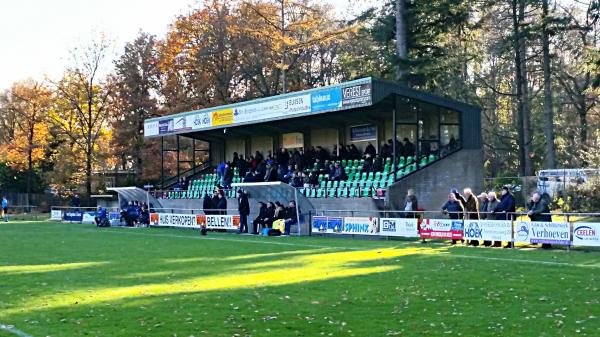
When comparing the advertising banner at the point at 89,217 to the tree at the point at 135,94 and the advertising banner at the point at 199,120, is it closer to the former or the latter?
the advertising banner at the point at 199,120

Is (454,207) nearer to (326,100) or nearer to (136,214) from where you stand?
(326,100)

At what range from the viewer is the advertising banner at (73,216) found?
4959 centimetres

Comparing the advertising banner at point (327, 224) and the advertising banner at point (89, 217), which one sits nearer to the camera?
the advertising banner at point (327, 224)

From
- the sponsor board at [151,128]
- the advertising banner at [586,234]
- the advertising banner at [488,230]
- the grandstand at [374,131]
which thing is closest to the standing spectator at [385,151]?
the grandstand at [374,131]

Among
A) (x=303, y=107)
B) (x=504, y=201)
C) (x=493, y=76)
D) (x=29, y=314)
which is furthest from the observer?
(x=493, y=76)

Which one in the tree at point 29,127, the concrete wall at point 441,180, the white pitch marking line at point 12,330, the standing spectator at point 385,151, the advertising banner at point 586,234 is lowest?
the white pitch marking line at point 12,330

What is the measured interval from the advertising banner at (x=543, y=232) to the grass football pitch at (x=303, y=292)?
29.5 inches

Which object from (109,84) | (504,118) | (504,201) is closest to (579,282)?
(504,201)

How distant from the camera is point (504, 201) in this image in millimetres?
23672

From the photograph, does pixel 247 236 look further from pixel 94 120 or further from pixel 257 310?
pixel 94 120

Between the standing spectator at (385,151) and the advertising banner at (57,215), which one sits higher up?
the standing spectator at (385,151)

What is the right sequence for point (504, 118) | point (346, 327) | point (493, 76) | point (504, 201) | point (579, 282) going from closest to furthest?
point (346, 327), point (579, 282), point (504, 201), point (493, 76), point (504, 118)

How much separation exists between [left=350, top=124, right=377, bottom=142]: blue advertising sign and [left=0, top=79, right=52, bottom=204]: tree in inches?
1680

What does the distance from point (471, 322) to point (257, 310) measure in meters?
3.20
